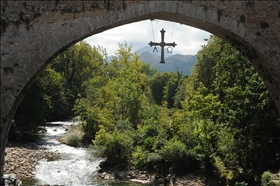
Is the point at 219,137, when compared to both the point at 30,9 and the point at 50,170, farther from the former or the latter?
the point at 30,9

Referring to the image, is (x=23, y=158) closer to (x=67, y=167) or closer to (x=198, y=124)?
(x=67, y=167)

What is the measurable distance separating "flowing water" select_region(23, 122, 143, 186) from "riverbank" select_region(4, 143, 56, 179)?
1.35 ft

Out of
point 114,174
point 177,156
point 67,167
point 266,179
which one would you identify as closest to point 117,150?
point 114,174

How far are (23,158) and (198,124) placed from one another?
940 cm

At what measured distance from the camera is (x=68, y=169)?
17.6 m

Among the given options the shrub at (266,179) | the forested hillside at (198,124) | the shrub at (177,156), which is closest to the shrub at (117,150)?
the forested hillside at (198,124)

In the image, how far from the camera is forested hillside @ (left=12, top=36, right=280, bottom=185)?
42.9 ft

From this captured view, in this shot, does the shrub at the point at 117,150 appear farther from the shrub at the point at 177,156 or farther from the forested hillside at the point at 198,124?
the shrub at the point at 177,156

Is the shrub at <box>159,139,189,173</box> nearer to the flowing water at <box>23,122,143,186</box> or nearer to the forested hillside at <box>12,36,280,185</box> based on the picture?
the forested hillside at <box>12,36,280,185</box>

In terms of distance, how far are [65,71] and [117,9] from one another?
1317 inches

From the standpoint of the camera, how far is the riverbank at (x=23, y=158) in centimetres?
1664

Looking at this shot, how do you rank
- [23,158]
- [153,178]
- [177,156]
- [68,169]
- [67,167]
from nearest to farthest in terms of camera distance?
[177,156] < [153,178] < [68,169] < [67,167] < [23,158]

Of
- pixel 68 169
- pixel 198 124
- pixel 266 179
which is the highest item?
pixel 198 124

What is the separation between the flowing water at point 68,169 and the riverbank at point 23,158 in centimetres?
41
